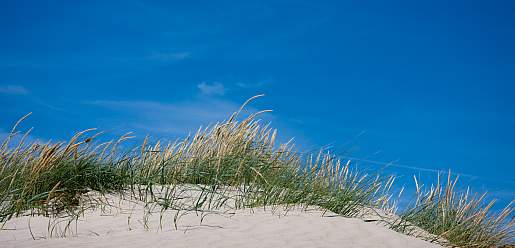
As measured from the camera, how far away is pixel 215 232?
3791 millimetres

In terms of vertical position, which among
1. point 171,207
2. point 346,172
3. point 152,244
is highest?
point 346,172

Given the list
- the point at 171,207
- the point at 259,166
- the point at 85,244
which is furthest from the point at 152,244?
the point at 259,166

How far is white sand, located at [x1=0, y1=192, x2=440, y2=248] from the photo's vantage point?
3613mm

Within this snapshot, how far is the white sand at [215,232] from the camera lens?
3.61 metres

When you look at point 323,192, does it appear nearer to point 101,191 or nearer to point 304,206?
point 304,206

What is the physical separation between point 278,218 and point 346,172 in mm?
1962

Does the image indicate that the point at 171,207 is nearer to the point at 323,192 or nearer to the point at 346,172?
the point at 323,192

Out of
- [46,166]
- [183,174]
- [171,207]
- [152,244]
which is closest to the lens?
[152,244]

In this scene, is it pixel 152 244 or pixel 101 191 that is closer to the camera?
pixel 152 244

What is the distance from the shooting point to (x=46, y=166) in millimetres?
5418

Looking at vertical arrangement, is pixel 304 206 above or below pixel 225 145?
below

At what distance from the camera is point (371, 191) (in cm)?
563

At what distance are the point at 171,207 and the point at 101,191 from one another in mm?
1190

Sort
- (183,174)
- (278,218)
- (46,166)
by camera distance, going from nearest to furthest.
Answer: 1. (278,218)
2. (46,166)
3. (183,174)
